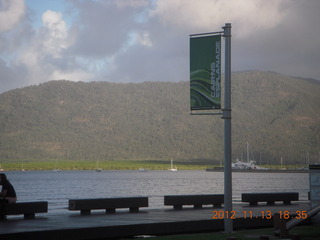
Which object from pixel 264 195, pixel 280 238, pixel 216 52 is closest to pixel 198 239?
pixel 280 238

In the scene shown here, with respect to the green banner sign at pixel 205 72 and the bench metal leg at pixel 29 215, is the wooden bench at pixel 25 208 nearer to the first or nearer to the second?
the bench metal leg at pixel 29 215

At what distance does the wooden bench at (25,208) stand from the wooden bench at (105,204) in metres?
1.38

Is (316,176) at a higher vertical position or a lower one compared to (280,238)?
higher

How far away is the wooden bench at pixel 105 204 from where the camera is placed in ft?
74.7

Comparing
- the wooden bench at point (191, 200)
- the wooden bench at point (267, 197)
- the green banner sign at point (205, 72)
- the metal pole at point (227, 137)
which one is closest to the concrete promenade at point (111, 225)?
the metal pole at point (227, 137)

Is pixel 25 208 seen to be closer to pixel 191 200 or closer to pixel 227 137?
pixel 191 200

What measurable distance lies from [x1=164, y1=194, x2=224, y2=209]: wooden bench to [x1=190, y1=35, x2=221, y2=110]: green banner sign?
9.05 metres

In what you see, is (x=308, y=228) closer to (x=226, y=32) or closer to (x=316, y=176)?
(x=316, y=176)

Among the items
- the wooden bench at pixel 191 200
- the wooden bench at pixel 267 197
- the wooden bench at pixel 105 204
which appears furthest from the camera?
the wooden bench at pixel 267 197

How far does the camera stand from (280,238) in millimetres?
15797

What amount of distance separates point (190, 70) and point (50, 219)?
6.89m

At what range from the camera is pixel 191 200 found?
26.2m

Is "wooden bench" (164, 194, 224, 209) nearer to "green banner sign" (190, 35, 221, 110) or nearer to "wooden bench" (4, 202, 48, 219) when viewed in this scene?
"wooden bench" (4, 202, 48, 219)

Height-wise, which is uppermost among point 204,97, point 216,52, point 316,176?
point 216,52
